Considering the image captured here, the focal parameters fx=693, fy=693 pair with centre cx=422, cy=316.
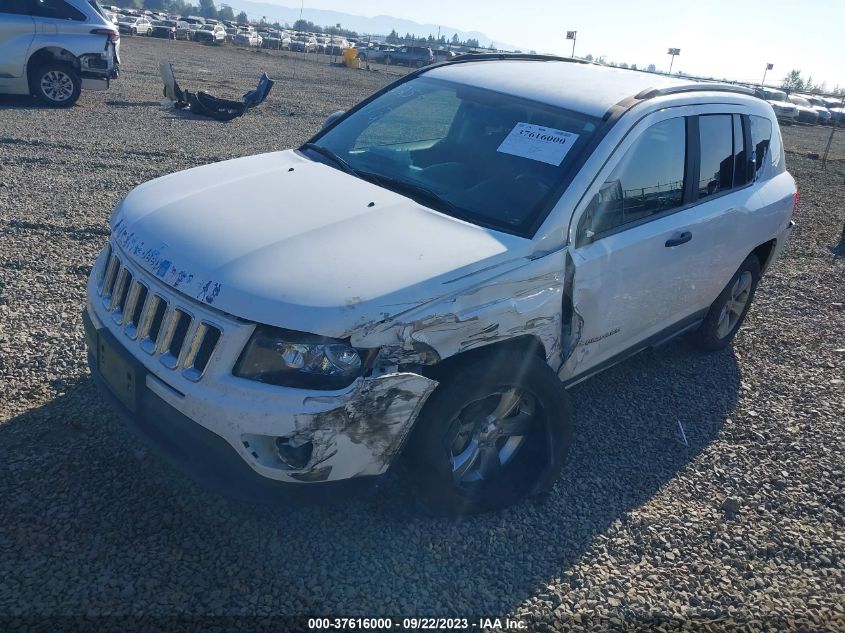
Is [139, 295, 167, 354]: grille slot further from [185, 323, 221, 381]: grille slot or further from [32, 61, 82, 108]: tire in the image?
[32, 61, 82, 108]: tire

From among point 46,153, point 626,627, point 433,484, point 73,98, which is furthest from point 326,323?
point 73,98

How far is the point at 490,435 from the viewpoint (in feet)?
10.4

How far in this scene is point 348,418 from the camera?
2.51m

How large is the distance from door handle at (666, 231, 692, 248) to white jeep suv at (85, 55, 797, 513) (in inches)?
1.5

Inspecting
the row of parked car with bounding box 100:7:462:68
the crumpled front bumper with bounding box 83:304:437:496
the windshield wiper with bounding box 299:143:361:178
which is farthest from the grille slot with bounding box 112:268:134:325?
the row of parked car with bounding box 100:7:462:68

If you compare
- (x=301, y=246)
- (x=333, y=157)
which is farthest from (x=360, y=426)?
(x=333, y=157)

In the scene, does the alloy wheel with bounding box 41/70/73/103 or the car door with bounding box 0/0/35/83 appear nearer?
the car door with bounding box 0/0/35/83

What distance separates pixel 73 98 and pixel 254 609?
12485 millimetres

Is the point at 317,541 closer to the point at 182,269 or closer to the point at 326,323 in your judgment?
the point at 326,323

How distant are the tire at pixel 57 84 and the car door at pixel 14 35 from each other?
390 mm

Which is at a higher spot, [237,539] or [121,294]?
[121,294]

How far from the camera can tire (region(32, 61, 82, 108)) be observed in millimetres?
11961

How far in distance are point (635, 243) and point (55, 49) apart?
1186cm

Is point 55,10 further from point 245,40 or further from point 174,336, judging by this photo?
point 245,40
